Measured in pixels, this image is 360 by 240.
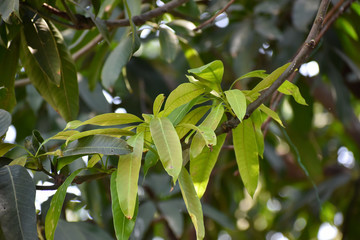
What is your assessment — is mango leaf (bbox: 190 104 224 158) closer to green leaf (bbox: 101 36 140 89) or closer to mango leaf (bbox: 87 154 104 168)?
mango leaf (bbox: 87 154 104 168)

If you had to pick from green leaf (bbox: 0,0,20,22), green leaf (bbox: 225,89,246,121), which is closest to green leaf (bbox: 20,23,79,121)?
green leaf (bbox: 0,0,20,22)

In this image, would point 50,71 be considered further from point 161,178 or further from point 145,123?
Answer: point 161,178

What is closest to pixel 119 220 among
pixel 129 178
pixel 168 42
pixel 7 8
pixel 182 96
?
pixel 129 178

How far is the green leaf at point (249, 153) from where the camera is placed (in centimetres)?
67

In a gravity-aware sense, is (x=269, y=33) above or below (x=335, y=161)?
above

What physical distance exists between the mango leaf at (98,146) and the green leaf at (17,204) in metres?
0.06

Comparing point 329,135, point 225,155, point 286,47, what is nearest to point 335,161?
point 329,135

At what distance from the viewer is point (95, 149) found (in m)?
0.58

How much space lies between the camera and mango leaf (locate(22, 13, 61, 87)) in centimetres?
82

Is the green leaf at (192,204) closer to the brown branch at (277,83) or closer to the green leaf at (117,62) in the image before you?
the brown branch at (277,83)

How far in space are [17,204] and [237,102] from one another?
27cm

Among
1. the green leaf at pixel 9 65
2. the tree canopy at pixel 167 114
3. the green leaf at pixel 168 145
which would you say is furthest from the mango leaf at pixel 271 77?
the green leaf at pixel 9 65

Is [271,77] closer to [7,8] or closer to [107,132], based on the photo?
[107,132]

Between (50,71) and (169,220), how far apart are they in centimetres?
69
